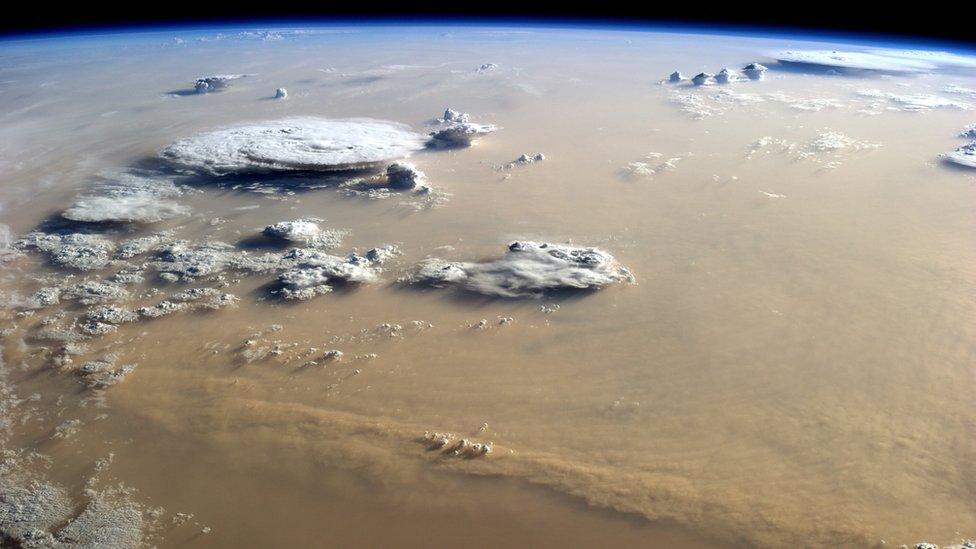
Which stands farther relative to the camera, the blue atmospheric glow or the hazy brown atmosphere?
the blue atmospheric glow

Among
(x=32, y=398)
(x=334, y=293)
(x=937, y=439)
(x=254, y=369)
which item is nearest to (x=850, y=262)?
(x=937, y=439)

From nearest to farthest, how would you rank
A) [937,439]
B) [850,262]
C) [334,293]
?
[937,439]
[334,293]
[850,262]

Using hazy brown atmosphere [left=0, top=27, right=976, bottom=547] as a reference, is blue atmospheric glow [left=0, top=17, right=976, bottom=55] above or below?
above

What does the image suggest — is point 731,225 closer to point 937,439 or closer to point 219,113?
point 937,439

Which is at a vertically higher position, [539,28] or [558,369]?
[539,28]

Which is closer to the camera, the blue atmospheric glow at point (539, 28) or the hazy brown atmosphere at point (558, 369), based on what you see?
the hazy brown atmosphere at point (558, 369)

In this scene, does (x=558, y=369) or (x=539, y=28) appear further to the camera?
(x=539, y=28)

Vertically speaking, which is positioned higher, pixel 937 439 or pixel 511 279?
pixel 511 279

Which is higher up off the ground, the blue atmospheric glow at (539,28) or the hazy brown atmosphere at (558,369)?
the blue atmospheric glow at (539,28)
